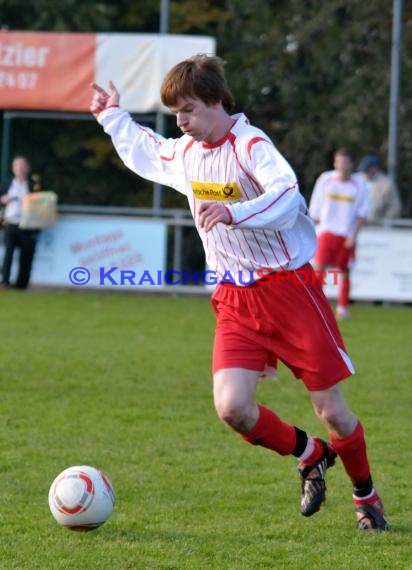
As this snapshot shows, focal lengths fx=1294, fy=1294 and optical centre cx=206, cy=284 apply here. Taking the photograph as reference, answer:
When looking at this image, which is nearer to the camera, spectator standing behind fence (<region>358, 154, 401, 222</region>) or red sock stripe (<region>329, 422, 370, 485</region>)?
red sock stripe (<region>329, 422, 370, 485</region>)

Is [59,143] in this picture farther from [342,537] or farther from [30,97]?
[342,537]

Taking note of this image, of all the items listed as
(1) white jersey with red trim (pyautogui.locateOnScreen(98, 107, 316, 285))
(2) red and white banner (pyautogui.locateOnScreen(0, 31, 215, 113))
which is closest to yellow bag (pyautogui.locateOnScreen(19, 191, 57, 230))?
(2) red and white banner (pyautogui.locateOnScreen(0, 31, 215, 113))

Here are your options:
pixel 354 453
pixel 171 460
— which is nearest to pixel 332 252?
pixel 171 460

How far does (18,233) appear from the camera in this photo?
17.7 meters

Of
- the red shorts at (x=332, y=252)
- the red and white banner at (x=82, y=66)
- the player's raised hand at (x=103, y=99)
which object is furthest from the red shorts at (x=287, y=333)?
the red and white banner at (x=82, y=66)

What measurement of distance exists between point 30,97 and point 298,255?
14769 mm

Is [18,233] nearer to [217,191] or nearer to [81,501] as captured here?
[217,191]

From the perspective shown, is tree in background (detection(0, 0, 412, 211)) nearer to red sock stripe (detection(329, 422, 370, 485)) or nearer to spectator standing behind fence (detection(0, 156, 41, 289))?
spectator standing behind fence (detection(0, 156, 41, 289))

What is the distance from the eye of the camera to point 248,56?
24.0 m

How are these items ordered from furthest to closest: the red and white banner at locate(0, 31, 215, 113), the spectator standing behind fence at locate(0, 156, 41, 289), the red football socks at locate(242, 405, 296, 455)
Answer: the red and white banner at locate(0, 31, 215, 113), the spectator standing behind fence at locate(0, 156, 41, 289), the red football socks at locate(242, 405, 296, 455)

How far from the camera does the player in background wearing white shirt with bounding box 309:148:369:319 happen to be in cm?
1505

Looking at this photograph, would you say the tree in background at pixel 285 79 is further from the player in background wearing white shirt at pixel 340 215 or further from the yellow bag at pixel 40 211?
the player in background wearing white shirt at pixel 340 215

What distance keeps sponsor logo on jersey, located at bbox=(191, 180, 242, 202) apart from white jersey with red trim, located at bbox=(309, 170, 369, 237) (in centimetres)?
945

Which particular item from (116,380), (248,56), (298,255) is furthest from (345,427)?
(248,56)
